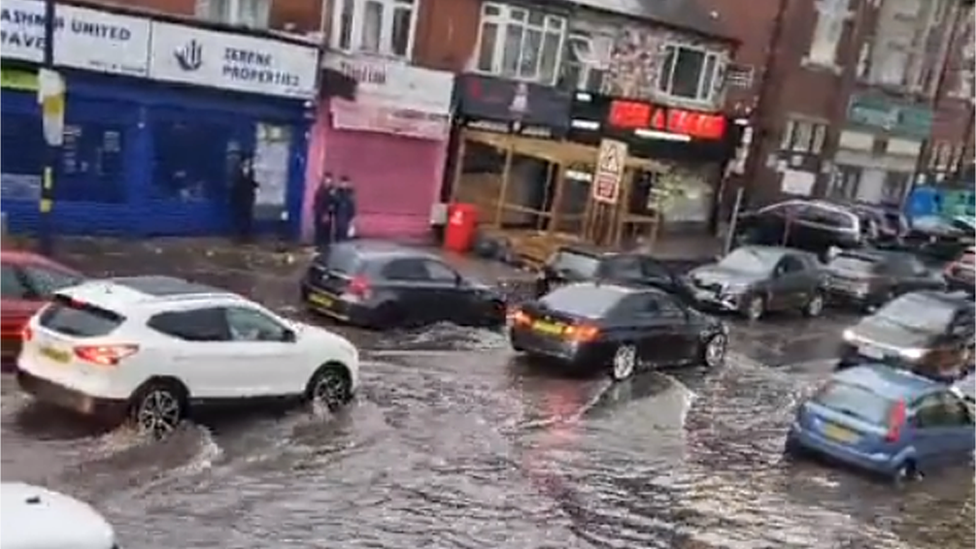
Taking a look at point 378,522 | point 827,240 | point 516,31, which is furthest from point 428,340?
point 827,240

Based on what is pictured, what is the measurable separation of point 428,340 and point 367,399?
4144 millimetres

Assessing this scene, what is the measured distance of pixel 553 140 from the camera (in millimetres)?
34781

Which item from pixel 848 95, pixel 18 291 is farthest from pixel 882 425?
pixel 848 95

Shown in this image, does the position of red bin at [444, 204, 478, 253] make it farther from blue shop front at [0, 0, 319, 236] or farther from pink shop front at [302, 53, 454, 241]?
blue shop front at [0, 0, 319, 236]

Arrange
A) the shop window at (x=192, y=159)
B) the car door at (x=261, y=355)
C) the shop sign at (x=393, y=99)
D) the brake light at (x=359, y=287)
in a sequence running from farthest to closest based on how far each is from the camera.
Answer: the shop sign at (x=393, y=99), the shop window at (x=192, y=159), the brake light at (x=359, y=287), the car door at (x=261, y=355)

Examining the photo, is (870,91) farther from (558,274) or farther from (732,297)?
(558,274)

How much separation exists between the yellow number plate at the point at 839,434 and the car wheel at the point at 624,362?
164 inches

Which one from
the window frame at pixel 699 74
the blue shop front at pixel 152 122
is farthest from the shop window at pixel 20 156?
→ the window frame at pixel 699 74

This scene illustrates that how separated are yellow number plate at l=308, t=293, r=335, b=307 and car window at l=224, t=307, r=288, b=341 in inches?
227

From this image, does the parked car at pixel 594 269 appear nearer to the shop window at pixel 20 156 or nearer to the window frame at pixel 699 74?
the shop window at pixel 20 156

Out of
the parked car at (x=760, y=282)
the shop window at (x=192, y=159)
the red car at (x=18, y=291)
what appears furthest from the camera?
the parked car at (x=760, y=282)

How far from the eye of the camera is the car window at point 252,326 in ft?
50.8

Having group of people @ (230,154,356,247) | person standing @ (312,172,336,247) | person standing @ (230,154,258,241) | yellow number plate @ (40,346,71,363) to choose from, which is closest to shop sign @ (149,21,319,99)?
person standing @ (230,154,258,241)

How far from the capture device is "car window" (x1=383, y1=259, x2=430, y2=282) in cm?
2213
